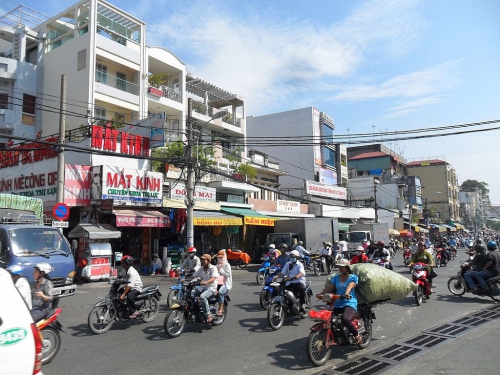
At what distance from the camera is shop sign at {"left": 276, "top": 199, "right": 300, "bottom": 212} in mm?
29812

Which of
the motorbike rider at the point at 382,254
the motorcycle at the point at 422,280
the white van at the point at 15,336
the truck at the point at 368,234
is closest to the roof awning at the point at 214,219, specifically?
the motorbike rider at the point at 382,254

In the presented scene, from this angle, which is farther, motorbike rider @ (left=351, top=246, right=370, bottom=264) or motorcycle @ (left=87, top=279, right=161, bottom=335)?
motorbike rider @ (left=351, top=246, right=370, bottom=264)

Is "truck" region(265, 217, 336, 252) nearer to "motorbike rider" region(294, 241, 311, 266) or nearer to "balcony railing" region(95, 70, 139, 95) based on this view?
"motorbike rider" region(294, 241, 311, 266)

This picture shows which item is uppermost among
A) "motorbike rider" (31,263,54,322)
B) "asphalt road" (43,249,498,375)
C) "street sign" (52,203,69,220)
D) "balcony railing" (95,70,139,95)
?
"balcony railing" (95,70,139,95)

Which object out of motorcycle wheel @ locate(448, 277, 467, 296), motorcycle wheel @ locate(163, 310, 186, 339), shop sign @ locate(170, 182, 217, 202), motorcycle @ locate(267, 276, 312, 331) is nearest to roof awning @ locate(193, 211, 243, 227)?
shop sign @ locate(170, 182, 217, 202)

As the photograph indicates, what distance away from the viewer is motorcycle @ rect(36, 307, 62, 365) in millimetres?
5848

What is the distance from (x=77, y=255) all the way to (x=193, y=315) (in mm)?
10506

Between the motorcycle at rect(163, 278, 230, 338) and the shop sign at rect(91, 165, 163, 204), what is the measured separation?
32.2 feet

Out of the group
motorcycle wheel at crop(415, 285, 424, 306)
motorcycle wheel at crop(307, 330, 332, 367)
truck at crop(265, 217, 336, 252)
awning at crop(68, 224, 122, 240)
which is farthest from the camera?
truck at crop(265, 217, 336, 252)

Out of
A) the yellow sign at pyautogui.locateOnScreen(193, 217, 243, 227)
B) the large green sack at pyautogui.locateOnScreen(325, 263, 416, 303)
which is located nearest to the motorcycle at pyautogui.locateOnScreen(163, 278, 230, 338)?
the large green sack at pyautogui.locateOnScreen(325, 263, 416, 303)

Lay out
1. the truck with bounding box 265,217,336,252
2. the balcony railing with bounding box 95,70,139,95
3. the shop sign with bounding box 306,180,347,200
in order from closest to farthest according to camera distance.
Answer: the truck with bounding box 265,217,336,252
the balcony railing with bounding box 95,70,139,95
the shop sign with bounding box 306,180,347,200

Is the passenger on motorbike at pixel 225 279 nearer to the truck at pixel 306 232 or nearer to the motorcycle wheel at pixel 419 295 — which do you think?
the motorcycle wheel at pixel 419 295

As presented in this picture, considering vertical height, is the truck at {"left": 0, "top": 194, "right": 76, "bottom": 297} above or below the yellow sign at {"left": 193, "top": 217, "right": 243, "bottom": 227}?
below

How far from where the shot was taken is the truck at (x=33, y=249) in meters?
10.0
